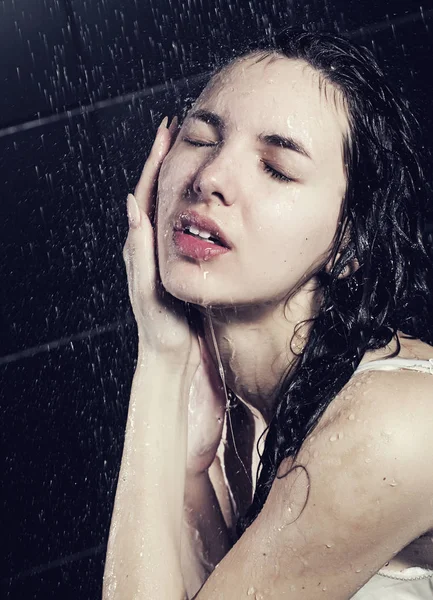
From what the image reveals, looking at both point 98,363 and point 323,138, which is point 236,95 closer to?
point 323,138

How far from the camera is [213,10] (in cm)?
209

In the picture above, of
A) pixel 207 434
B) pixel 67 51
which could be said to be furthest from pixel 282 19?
pixel 207 434

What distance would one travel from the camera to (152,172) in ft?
5.04

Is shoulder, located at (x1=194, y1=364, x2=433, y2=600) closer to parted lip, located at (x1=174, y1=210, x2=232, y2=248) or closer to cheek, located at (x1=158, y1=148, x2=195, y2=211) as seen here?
parted lip, located at (x1=174, y1=210, x2=232, y2=248)

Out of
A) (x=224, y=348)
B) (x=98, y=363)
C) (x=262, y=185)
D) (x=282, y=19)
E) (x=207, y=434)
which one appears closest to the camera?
(x=262, y=185)

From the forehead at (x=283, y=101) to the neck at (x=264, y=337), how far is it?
320 mm

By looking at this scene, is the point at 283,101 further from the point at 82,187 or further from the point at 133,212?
the point at 82,187

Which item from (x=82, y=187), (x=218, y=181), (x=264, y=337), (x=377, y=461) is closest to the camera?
(x=377, y=461)

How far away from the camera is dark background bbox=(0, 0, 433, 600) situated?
208 centimetres

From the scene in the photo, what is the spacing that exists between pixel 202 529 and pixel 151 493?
0.31 metres

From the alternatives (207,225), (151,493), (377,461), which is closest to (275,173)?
(207,225)

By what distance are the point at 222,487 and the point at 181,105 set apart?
1036 mm

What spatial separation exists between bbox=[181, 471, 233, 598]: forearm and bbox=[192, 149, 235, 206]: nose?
0.71 meters

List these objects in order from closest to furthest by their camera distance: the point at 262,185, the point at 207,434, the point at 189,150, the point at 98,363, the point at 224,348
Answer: the point at 262,185, the point at 189,150, the point at 224,348, the point at 207,434, the point at 98,363
